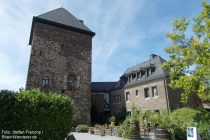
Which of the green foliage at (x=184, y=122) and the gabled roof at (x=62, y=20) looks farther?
the gabled roof at (x=62, y=20)

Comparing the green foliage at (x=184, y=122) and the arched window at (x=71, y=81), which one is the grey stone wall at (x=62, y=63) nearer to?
the arched window at (x=71, y=81)

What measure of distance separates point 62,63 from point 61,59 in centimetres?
55

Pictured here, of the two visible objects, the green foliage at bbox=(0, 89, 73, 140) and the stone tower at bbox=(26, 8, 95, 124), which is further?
the stone tower at bbox=(26, 8, 95, 124)

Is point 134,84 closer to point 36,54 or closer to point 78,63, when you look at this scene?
point 78,63

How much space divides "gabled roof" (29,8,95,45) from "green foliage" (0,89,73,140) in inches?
732

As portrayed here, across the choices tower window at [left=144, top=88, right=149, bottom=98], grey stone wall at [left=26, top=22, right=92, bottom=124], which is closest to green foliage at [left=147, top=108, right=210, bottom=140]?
tower window at [left=144, top=88, right=149, bottom=98]

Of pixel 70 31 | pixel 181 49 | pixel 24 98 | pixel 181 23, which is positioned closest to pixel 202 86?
pixel 181 49

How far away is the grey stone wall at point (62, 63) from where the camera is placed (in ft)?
83.4

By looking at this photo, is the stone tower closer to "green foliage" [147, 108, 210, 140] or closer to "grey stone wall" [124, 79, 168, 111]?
"grey stone wall" [124, 79, 168, 111]

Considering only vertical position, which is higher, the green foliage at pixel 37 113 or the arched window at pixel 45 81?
the arched window at pixel 45 81

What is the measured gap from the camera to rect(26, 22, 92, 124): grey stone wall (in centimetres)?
2541

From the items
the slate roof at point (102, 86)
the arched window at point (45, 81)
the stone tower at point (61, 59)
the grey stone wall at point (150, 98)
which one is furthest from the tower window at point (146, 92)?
the arched window at point (45, 81)

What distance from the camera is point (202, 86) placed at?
12.3 meters

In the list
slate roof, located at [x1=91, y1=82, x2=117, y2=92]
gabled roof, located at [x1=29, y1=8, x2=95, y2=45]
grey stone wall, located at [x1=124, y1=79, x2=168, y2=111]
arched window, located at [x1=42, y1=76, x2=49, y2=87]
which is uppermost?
gabled roof, located at [x1=29, y1=8, x2=95, y2=45]
